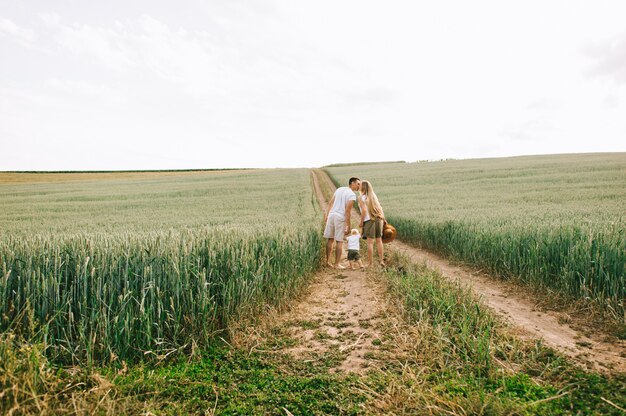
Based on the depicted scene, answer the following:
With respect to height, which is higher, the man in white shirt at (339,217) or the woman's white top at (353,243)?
Result: the man in white shirt at (339,217)

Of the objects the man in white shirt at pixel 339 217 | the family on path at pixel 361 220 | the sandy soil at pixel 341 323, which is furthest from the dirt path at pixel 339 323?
the man in white shirt at pixel 339 217

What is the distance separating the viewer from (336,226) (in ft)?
29.7

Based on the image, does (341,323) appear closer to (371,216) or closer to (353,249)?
(353,249)

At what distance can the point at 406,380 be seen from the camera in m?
3.13

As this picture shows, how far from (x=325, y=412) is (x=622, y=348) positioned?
12.3ft

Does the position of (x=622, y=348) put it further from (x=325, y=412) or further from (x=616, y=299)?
(x=325, y=412)

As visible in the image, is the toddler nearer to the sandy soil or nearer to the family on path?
the family on path

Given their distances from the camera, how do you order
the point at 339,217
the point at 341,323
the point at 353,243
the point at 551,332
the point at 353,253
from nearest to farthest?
the point at 551,332 < the point at 341,323 < the point at 353,253 < the point at 339,217 < the point at 353,243

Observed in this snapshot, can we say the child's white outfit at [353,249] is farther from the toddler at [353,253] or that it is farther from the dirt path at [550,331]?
the dirt path at [550,331]

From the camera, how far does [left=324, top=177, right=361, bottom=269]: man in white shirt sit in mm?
9000

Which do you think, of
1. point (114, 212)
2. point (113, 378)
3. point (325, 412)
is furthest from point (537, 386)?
point (114, 212)

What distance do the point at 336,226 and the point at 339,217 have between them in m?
0.26

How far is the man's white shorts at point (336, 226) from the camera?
355 inches

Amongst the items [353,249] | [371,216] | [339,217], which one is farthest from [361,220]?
[353,249]
